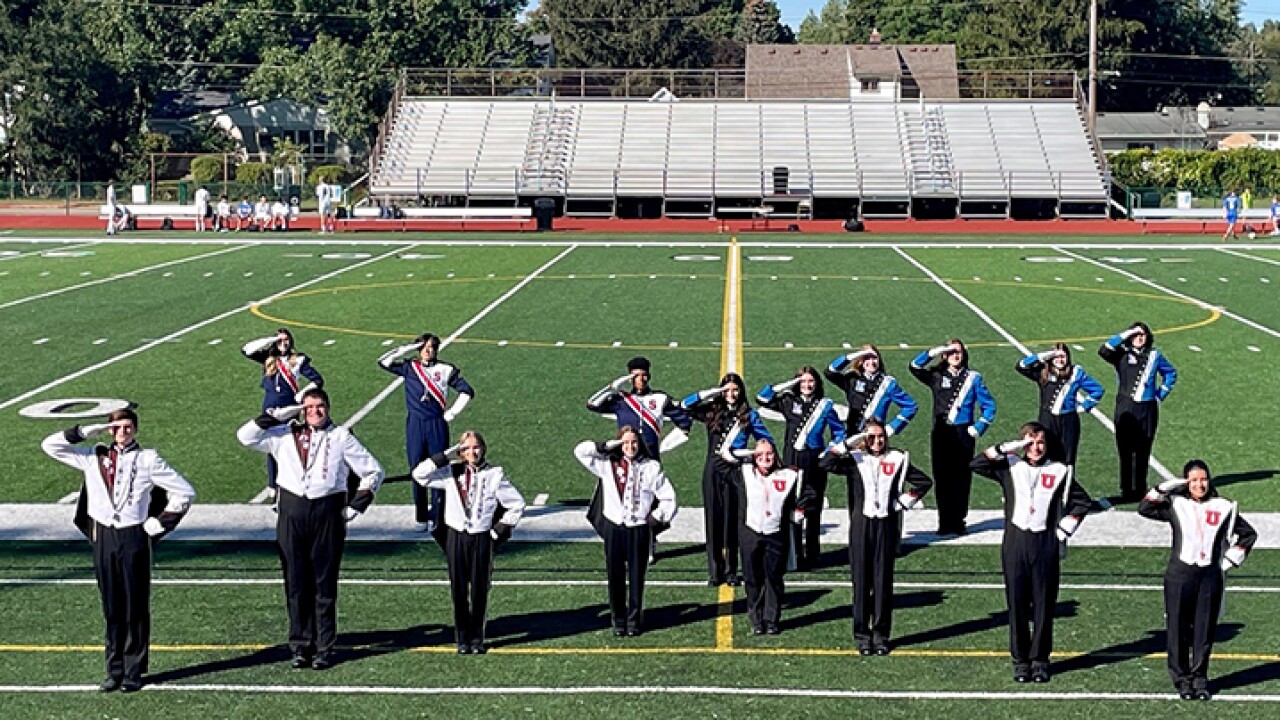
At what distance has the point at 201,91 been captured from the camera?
3814 inches

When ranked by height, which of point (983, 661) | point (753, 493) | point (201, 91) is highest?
point (201, 91)

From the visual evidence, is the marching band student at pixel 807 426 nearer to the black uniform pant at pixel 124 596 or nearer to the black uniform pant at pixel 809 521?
the black uniform pant at pixel 809 521

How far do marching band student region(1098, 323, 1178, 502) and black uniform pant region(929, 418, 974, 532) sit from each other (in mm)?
1882

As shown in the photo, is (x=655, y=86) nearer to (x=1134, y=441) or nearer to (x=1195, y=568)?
(x=1134, y=441)

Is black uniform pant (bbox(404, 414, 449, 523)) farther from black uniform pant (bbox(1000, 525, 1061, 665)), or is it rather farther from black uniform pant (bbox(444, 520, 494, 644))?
black uniform pant (bbox(1000, 525, 1061, 665))

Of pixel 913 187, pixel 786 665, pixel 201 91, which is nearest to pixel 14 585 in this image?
pixel 786 665

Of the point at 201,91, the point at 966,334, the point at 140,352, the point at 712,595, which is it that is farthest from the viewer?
the point at 201,91

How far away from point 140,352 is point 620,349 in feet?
22.4

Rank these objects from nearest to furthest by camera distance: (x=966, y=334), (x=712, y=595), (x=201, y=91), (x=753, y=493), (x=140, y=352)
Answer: (x=753, y=493)
(x=712, y=595)
(x=140, y=352)
(x=966, y=334)
(x=201, y=91)

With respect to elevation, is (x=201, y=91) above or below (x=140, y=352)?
above

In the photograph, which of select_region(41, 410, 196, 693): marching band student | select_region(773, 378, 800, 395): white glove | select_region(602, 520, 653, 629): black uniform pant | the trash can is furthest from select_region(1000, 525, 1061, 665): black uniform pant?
the trash can

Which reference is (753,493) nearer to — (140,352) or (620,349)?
(620,349)

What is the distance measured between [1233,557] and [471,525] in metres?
4.52

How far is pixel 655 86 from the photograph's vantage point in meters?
78.0
